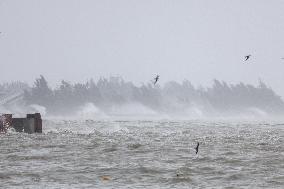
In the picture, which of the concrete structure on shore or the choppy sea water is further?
the concrete structure on shore

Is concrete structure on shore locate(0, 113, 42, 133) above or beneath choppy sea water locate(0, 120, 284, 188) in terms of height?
above

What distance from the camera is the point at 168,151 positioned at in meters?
26.4

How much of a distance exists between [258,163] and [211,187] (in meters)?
6.00

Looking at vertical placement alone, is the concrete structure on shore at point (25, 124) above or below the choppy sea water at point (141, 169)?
above

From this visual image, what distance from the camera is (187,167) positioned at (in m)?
19.4

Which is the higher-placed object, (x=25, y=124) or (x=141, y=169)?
(x=25, y=124)

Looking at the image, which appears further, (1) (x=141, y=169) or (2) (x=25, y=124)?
(2) (x=25, y=124)

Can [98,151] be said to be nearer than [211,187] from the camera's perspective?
No

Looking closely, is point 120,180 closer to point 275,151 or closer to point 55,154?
point 55,154

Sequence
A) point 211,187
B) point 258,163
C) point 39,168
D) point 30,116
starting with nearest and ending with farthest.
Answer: point 211,187
point 39,168
point 258,163
point 30,116

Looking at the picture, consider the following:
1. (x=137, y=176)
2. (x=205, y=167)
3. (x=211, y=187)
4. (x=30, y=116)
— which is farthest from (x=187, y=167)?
(x=30, y=116)

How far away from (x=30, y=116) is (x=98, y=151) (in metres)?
26.4

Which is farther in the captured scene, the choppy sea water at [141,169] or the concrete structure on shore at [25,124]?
the concrete structure on shore at [25,124]

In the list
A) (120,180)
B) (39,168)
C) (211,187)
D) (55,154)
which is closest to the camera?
(211,187)
